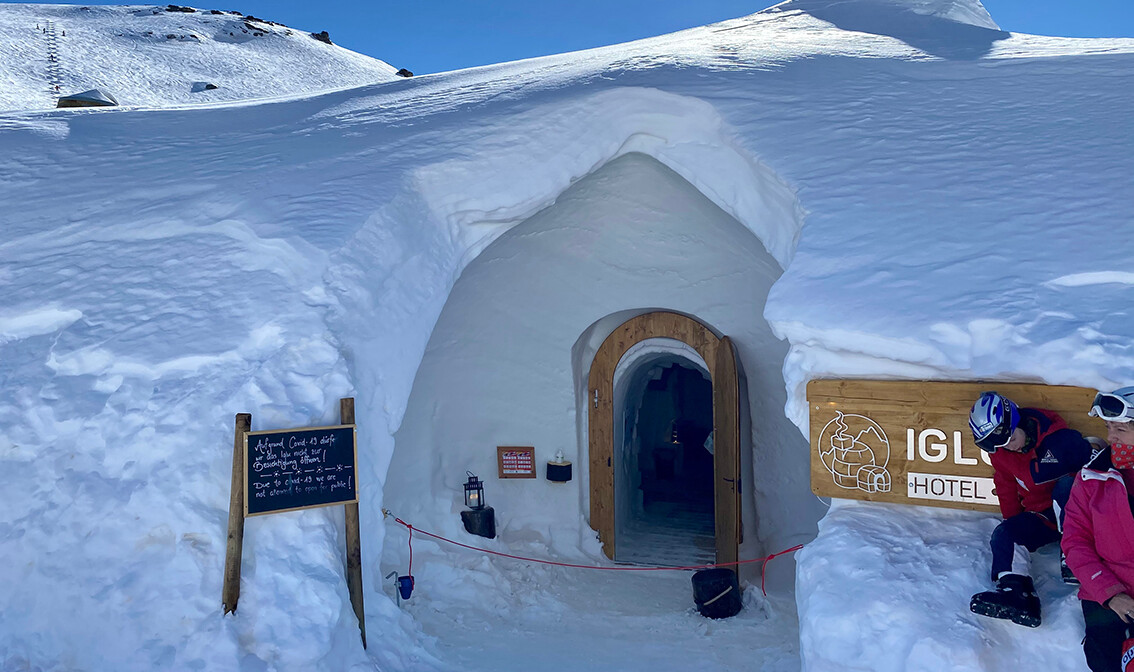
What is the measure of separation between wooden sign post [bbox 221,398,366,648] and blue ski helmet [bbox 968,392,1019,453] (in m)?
3.23

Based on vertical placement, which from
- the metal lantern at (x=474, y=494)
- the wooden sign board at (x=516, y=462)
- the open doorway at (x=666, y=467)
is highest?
the wooden sign board at (x=516, y=462)

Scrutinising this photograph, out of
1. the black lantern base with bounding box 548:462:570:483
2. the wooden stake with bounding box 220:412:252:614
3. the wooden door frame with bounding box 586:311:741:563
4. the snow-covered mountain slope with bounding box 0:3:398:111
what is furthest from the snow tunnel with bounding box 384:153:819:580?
the snow-covered mountain slope with bounding box 0:3:398:111

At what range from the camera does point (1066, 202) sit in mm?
4461

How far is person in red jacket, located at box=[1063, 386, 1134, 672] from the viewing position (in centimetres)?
279

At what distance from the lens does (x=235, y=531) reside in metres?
3.89

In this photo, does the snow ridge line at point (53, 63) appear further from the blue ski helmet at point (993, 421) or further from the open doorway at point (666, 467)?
the blue ski helmet at point (993, 421)

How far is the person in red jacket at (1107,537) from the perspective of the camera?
2.79 meters

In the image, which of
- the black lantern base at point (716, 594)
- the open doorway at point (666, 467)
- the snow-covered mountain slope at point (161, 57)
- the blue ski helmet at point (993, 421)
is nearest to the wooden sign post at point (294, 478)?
the black lantern base at point (716, 594)

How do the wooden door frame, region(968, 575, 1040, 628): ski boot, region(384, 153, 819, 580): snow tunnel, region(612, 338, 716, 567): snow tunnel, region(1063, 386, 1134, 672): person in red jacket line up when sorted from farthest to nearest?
1. region(612, 338, 716, 567): snow tunnel
2. the wooden door frame
3. region(384, 153, 819, 580): snow tunnel
4. region(968, 575, 1040, 628): ski boot
5. region(1063, 386, 1134, 672): person in red jacket

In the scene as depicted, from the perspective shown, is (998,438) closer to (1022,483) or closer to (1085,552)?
(1022,483)

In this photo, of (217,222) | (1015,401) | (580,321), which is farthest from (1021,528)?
(217,222)

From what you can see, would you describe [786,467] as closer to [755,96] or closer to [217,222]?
[755,96]

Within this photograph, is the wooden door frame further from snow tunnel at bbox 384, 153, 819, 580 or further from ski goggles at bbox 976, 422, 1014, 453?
ski goggles at bbox 976, 422, 1014, 453

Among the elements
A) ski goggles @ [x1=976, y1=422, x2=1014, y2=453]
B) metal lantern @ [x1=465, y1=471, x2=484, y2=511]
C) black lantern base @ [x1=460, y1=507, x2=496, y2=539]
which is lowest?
black lantern base @ [x1=460, y1=507, x2=496, y2=539]
